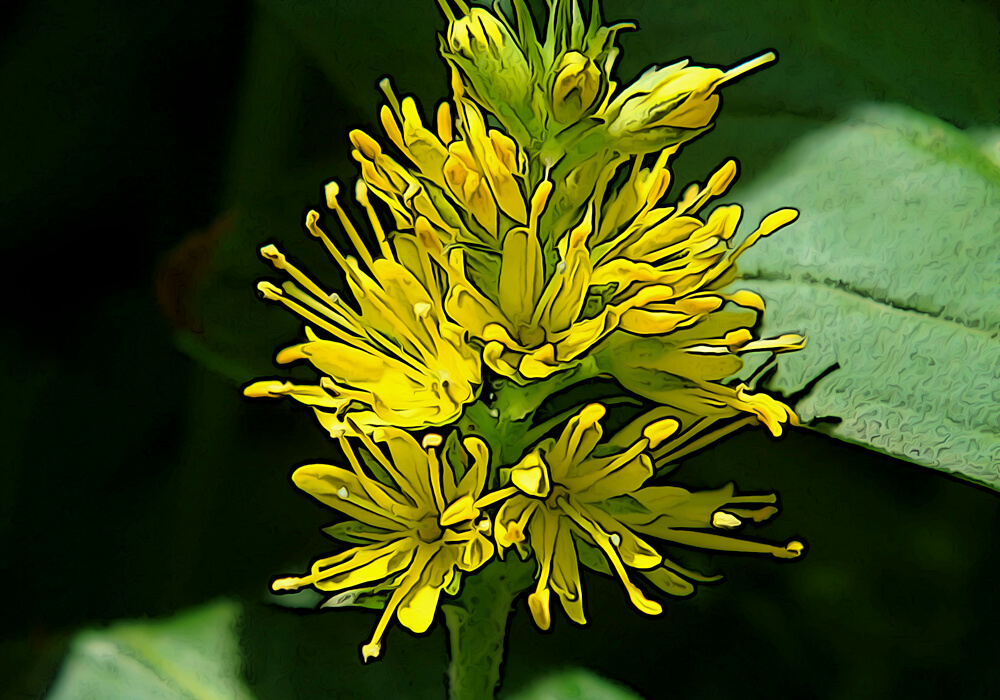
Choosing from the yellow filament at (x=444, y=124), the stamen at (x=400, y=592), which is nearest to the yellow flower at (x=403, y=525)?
the stamen at (x=400, y=592)

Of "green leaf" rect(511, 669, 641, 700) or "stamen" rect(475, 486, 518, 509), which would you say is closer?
"stamen" rect(475, 486, 518, 509)

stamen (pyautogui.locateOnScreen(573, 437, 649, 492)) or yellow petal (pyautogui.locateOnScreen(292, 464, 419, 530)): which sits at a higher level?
yellow petal (pyautogui.locateOnScreen(292, 464, 419, 530))

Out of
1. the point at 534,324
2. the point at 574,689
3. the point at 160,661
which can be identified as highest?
the point at 534,324

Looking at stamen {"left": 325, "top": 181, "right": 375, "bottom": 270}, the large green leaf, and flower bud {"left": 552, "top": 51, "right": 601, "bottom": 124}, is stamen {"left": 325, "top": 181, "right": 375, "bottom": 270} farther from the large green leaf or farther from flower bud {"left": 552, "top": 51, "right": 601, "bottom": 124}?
the large green leaf

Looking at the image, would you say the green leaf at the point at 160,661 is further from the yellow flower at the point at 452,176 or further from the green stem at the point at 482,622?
the yellow flower at the point at 452,176

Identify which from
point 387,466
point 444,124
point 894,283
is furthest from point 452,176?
point 894,283

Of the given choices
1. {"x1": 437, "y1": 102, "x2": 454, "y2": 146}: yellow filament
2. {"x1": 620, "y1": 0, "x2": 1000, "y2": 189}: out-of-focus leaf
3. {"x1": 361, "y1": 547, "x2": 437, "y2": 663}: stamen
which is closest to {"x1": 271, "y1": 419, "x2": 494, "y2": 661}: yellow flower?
{"x1": 361, "y1": 547, "x2": 437, "y2": 663}: stamen

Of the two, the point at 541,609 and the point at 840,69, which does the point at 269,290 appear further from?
the point at 840,69
